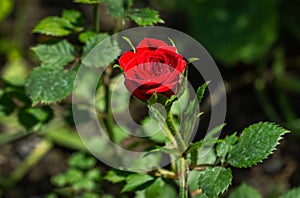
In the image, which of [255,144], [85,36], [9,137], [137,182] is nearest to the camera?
[255,144]

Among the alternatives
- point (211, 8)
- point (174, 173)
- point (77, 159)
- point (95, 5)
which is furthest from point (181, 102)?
point (211, 8)

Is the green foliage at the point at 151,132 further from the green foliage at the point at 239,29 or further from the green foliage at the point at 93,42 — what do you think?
the green foliage at the point at 239,29

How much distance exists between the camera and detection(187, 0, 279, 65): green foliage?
Result: 223cm

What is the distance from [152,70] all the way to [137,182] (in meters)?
0.36

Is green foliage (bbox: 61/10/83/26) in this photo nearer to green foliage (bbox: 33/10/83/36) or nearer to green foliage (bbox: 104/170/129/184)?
green foliage (bbox: 33/10/83/36)

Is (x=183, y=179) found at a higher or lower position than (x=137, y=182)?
higher

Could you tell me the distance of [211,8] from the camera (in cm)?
228

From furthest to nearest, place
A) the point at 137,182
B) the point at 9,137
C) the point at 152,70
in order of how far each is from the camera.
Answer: the point at 9,137, the point at 137,182, the point at 152,70

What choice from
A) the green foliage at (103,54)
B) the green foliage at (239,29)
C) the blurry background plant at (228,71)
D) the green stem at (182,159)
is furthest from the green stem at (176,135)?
the green foliage at (239,29)

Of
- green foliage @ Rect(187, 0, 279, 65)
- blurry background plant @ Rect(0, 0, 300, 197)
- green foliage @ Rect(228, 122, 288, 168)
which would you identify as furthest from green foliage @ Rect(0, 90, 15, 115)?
green foliage @ Rect(187, 0, 279, 65)

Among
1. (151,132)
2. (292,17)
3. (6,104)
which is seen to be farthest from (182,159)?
(292,17)

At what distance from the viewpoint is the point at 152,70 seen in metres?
0.80

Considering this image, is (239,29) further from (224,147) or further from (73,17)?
(224,147)

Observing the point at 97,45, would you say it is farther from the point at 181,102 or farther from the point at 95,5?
the point at 181,102
